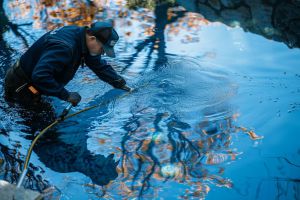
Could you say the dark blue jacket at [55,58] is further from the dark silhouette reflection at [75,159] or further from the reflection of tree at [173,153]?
the reflection of tree at [173,153]

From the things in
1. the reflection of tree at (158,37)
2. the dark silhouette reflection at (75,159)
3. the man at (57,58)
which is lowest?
the dark silhouette reflection at (75,159)

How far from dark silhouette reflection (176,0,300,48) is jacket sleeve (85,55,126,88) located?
304 centimetres

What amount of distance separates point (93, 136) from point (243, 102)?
189 centimetres

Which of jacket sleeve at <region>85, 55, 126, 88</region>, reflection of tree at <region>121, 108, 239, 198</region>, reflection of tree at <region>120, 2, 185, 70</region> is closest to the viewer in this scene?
reflection of tree at <region>121, 108, 239, 198</region>

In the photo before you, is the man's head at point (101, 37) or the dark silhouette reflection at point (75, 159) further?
the man's head at point (101, 37)

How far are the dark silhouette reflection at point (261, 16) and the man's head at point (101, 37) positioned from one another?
11.4 ft

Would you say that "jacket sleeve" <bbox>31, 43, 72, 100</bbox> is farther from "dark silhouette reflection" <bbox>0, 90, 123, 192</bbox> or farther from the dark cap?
"dark silhouette reflection" <bbox>0, 90, 123, 192</bbox>

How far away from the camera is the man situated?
3512 millimetres

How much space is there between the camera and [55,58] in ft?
11.5

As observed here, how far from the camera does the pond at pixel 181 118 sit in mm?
3365

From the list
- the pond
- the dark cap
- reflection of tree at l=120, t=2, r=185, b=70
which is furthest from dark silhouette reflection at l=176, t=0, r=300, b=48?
the dark cap

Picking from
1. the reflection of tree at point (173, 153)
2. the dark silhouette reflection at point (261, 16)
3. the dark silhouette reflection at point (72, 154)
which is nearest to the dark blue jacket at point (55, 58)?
the dark silhouette reflection at point (72, 154)

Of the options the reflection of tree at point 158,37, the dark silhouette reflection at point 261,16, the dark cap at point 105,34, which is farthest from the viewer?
the dark silhouette reflection at point 261,16

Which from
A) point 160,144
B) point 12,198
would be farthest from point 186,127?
point 12,198
